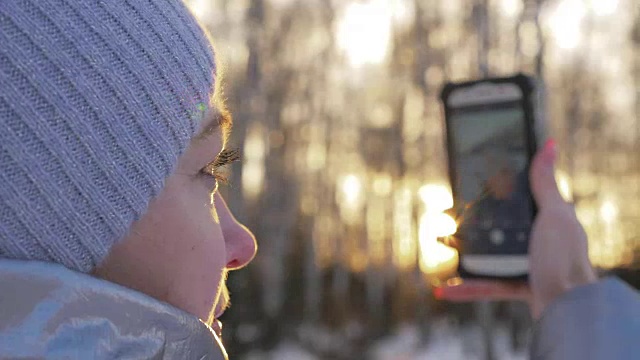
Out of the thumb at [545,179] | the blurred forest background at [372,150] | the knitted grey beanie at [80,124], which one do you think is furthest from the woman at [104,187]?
the blurred forest background at [372,150]

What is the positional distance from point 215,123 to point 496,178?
96 centimetres

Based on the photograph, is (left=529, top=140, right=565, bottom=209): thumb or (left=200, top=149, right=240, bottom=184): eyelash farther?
(left=529, top=140, right=565, bottom=209): thumb

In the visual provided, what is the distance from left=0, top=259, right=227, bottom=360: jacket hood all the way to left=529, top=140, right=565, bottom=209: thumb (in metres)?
1.07

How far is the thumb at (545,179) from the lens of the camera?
1.77 m

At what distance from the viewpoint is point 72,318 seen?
2.88 feet

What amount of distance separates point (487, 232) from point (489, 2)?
1297 centimetres

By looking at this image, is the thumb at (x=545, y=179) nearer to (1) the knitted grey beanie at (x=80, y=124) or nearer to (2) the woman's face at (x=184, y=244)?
(2) the woman's face at (x=184, y=244)

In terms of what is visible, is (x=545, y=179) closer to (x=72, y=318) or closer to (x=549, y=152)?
(x=549, y=152)

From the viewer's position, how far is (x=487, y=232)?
1963 millimetres

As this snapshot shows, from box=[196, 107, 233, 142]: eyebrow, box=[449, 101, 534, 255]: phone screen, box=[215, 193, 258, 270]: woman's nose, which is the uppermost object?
box=[196, 107, 233, 142]: eyebrow

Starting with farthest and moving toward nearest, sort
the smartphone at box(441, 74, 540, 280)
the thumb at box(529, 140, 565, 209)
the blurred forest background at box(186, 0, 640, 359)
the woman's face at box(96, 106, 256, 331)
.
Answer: the blurred forest background at box(186, 0, 640, 359) < the smartphone at box(441, 74, 540, 280) < the thumb at box(529, 140, 565, 209) < the woman's face at box(96, 106, 256, 331)

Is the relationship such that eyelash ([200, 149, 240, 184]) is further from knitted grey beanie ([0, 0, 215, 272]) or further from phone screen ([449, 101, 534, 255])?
phone screen ([449, 101, 534, 255])

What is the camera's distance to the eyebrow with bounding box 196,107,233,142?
3.77 ft

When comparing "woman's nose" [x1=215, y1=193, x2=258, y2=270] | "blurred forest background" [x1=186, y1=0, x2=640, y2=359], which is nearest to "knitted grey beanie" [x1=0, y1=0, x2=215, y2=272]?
"woman's nose" [x1=215, y1=193, x2=258, y2=270]
